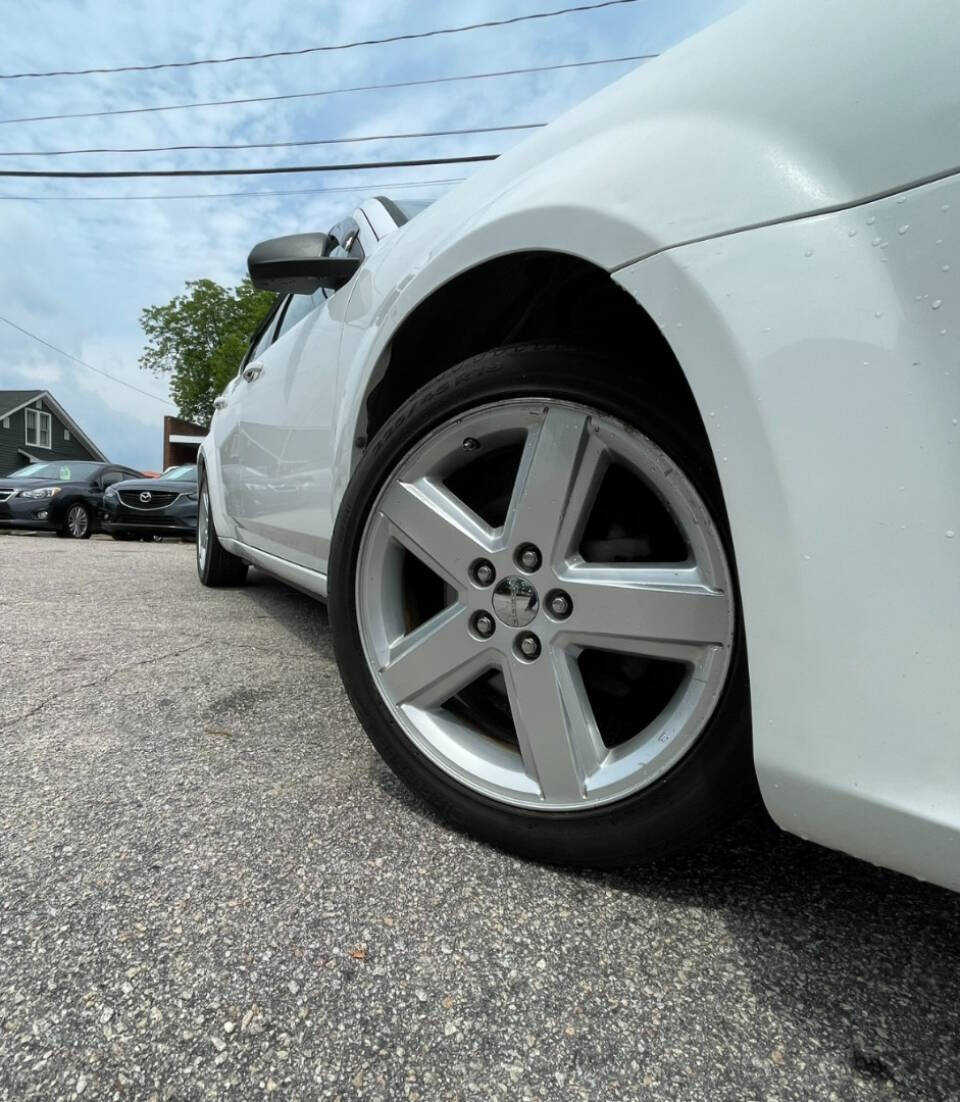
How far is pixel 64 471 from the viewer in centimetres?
1185

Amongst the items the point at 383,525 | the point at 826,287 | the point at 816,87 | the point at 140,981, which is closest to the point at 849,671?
the point at 826,287

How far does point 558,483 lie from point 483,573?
0.67ft

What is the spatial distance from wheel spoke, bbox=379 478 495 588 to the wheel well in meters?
0.33

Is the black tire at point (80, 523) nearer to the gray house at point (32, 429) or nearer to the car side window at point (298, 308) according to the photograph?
the car side window at point (298, 308)

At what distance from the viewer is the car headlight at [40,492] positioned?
1081cm

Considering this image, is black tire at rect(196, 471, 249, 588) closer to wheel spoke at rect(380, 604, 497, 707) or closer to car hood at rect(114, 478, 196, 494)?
wheel spoke at rect(380, 604, 497, 707)

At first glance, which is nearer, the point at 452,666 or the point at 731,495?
the point at 731,495

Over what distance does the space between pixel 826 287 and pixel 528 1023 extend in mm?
Result: 903

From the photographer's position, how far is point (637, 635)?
1019 mm

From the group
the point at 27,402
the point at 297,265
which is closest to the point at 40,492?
the point at 297,265

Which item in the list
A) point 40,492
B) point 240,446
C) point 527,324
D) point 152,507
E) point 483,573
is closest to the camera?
point 483,573

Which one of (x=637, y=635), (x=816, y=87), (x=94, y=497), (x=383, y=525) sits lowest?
(x=94, y=497)

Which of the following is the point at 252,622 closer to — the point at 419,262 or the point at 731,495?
the point at 419,262

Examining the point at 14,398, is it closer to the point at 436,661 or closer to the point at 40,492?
the point at 40,492
